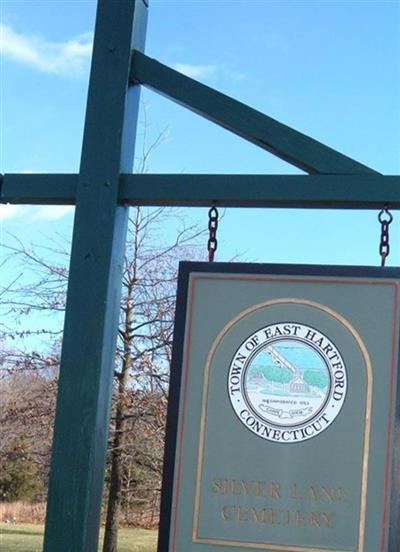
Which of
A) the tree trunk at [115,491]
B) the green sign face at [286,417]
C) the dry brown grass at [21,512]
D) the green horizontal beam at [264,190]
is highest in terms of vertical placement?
the green horizontal beam at [264,190]

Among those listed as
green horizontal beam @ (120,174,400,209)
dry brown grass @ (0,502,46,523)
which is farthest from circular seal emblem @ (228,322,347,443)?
dry brown grass @ (0,502,46,523)

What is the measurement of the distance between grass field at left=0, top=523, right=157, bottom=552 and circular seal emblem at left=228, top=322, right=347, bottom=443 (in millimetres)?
9021

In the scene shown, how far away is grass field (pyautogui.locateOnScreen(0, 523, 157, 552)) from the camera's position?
1202cm

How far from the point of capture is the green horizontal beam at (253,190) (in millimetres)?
3457

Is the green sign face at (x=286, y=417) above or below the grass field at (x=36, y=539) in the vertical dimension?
above

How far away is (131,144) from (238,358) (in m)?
1.01

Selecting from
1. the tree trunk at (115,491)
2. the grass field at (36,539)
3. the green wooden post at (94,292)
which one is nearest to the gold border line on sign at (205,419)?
the green wooden post at (94,292)

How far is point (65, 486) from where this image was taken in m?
3.44

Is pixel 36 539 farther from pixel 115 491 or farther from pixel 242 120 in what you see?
pixel 242 120

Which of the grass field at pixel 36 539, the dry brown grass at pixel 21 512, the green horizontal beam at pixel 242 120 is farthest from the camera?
the dry brown grass at pixel 21 512

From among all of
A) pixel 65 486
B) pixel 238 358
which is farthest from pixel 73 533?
pixel 238 358

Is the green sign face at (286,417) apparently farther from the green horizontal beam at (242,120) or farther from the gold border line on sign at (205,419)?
the green horizontal beam at (242,120)

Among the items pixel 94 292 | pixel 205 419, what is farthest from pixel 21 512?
pixel 205 419

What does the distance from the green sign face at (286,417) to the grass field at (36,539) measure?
891cm
